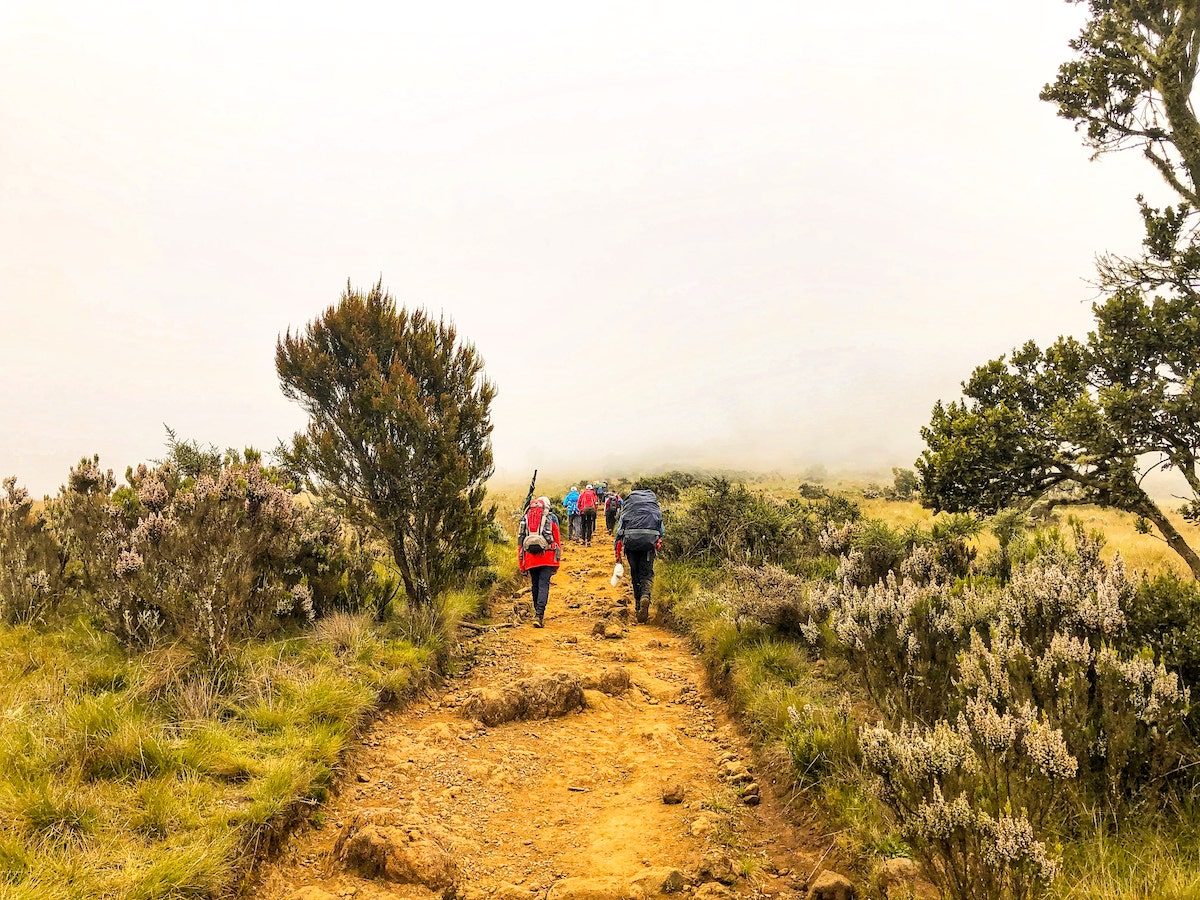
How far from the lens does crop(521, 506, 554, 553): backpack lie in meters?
10.0

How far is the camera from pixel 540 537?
10.0m

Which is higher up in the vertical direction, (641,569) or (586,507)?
(586,507)

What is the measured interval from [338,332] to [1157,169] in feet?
45.3

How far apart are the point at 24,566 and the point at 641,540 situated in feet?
27.9

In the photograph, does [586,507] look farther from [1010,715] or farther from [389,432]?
[1010,715]

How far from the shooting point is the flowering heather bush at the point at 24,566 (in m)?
7.43

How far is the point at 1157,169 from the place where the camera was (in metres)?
10.5

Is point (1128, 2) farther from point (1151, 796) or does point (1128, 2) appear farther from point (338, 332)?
point (338, 332)

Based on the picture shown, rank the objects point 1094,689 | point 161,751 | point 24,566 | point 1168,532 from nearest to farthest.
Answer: point 1094,689, point 161,751, point 24,566, point 1168,532

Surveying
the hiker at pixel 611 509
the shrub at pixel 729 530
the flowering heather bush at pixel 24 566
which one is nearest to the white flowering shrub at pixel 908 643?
the shrub at pixel 729 530

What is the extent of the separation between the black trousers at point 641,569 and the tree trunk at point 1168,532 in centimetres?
770

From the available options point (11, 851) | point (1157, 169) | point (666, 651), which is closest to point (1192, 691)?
point (666, 651)

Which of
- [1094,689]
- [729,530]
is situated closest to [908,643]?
[1094,689]

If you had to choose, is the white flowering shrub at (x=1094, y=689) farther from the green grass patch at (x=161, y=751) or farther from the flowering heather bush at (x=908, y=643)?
the green grass patch at (x=161, y=751)
